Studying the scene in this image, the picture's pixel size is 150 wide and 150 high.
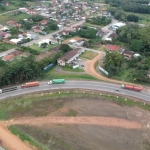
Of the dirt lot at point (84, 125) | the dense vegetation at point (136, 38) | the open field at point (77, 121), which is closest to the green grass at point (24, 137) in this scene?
the open field at point (77, 121)

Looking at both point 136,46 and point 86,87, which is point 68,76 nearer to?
point 86,87

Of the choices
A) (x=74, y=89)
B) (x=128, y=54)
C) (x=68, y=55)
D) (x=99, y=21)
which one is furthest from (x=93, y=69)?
(x=99, y=21)

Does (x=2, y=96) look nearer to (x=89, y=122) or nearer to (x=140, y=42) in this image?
(x=89, y=122)

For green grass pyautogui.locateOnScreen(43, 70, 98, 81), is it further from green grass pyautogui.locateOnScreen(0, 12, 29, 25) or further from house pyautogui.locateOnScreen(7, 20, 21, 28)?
green grass pyautogui.locateOnScreen(0, 12, 29, 25)

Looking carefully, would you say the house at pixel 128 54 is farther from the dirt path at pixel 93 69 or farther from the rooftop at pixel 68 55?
the rooftop at pixel 68 55

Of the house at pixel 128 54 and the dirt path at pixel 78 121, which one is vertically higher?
the house at pixel 128 54

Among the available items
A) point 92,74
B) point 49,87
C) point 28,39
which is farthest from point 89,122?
point 28,39
